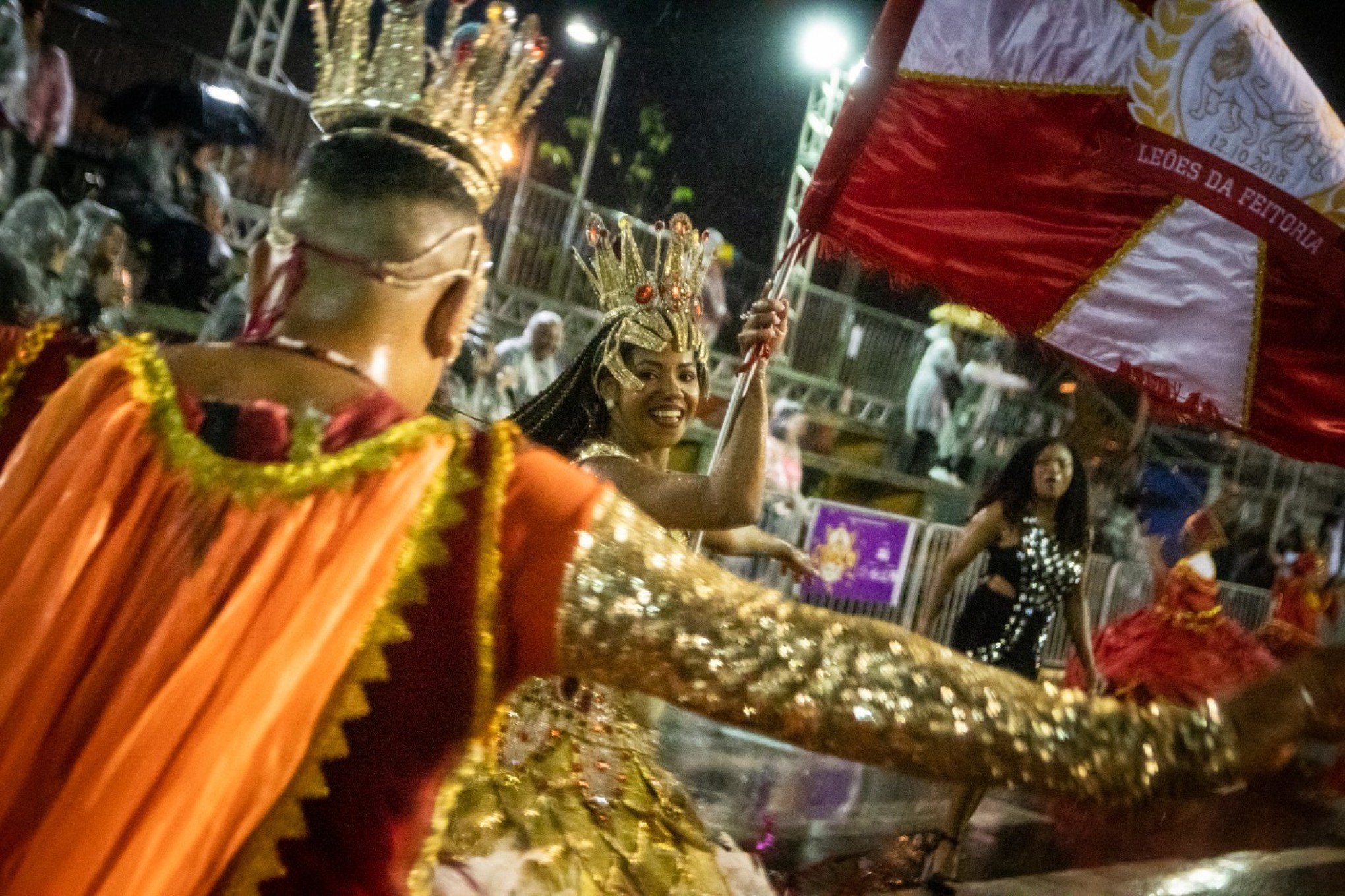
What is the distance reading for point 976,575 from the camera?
11.4 m

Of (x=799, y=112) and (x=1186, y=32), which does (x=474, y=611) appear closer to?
(x=1186, y=32)

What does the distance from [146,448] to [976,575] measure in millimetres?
10912

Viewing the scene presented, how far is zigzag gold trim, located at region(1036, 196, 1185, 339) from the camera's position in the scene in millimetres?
3975

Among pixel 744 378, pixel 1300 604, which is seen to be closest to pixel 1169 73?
pixel 744 378

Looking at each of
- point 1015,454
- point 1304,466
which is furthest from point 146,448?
point 1304,466

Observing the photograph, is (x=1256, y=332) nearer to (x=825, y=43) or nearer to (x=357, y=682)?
(x=357, y=682)

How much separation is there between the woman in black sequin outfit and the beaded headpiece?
2.89m

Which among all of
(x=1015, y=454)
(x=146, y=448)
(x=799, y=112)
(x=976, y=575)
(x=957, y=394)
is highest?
(x=799, y=112)

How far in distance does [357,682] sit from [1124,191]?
3.64 meters

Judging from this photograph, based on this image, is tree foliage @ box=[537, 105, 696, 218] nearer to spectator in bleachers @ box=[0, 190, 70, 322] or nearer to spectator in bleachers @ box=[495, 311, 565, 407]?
spectator in bleachers @ box=[495, 311, 565, 407]

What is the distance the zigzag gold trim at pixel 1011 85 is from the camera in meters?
3.77

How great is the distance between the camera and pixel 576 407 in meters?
3.71

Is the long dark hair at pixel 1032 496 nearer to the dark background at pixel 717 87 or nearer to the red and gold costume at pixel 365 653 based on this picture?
the red and gold costume at pixel 365 653

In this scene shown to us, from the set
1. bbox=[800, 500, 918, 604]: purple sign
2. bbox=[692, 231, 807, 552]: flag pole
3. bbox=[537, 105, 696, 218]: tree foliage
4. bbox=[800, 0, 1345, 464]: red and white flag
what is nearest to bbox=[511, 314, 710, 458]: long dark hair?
bbox=[692, 231, 807, 552]: flag pole
